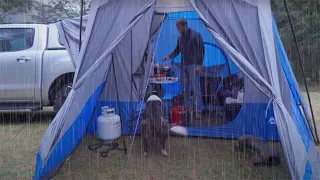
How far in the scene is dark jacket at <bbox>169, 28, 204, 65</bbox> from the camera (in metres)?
5.62

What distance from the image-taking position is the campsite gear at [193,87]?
574 centimetres

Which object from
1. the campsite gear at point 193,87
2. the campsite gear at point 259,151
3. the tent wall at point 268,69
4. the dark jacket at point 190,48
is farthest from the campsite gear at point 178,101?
the tent wall at point 268,69

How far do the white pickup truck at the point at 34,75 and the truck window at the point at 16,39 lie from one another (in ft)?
0.06

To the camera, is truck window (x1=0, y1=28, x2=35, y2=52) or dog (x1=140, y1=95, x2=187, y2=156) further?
truck window (x1=0, y1=28, x2=35, y2=52)

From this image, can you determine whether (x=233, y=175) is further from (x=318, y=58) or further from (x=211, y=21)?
(x=318, y=58)

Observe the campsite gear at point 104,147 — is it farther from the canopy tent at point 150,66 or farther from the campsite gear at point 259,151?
the campsite gear at point 259,151

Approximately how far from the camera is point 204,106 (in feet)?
19.1

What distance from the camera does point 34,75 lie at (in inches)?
230

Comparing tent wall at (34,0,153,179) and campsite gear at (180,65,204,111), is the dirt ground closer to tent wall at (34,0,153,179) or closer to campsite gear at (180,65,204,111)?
tent wall at (34,0,153,179)

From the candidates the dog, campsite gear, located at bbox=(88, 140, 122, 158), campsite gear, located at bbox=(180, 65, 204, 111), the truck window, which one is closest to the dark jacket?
campsite gear, located at bbox=(180, 65, 204, 111)

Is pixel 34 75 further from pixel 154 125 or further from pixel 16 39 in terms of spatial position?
pixel 154 125

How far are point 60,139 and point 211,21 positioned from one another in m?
2.18

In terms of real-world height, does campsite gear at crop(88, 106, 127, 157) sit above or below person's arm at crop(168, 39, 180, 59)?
below

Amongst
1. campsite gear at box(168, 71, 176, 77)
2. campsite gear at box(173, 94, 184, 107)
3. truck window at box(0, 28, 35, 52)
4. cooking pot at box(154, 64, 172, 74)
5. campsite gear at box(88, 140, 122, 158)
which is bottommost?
campsite gear at box(88, 140, 122, 158)
